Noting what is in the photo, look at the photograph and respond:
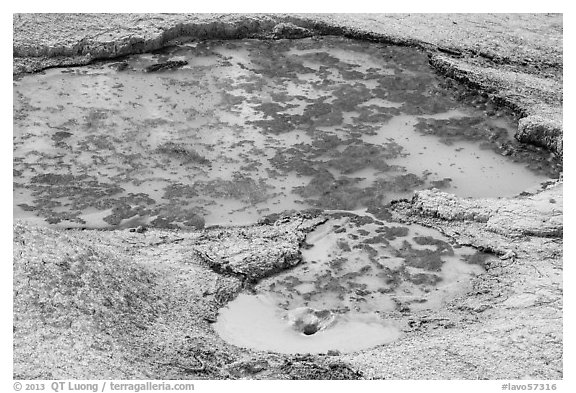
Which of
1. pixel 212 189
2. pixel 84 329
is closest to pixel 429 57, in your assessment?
pixel 212 189

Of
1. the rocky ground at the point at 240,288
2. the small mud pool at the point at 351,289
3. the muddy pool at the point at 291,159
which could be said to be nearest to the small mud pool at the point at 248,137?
the muddy pool at the point at 291,159

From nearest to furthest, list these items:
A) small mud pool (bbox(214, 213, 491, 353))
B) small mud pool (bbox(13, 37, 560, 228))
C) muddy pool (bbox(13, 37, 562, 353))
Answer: small mud pool (bbox(214, 213, 491, 353)), muddy pool (bbox(13, 37, 562, 353)), small mud pool (bbox(13, 37, 560, 228))

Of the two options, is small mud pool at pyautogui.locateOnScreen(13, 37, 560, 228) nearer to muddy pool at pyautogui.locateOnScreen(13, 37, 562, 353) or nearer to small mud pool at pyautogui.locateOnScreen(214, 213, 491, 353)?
muddy pool at pyautogui.locateOnScreen(13, 37, 562, 353)

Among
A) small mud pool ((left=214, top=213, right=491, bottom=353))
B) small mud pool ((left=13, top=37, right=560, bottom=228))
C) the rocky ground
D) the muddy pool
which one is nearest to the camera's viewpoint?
the rocky ground

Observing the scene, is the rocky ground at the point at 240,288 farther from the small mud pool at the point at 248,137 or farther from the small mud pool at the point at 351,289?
the small mud pool at the point at 248,137

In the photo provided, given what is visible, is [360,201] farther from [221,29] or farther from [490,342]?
[221,29]

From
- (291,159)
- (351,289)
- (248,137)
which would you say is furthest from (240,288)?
(248,137)

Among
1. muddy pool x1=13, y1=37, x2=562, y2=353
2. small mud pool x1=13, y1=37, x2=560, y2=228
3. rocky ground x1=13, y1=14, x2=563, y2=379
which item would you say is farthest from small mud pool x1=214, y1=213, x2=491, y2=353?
small mud pool x1=13, y1=37, x2=560, y2=228
